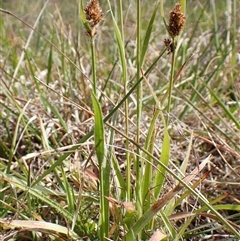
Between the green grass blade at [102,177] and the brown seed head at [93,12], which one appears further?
the green grass blade at [102,177]

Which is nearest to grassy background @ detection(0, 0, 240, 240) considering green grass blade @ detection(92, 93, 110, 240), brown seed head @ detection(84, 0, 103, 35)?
green grass blade @ detection(92, 93, 110, 240)

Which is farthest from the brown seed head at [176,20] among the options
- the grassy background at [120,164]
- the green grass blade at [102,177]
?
the green grass blade at [102,177]

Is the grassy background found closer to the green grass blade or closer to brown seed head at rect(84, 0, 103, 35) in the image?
the green grass blade

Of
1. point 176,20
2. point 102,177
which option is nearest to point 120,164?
point 102,177

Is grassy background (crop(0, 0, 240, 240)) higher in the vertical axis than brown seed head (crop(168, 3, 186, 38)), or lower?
lower

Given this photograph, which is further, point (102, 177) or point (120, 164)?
point (120, 164)

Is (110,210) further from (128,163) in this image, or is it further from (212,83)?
(212,83)

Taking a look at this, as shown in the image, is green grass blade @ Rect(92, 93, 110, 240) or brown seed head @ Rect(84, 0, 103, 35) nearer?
brown seed head @ Rect(84, 0, 103, 35)

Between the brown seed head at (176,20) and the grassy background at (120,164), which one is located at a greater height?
the brown seed head at (176,20)

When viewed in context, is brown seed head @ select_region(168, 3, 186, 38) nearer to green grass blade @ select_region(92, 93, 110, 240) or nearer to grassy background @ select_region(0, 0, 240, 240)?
grassy background @ select_region(0, 0, 240, 240)

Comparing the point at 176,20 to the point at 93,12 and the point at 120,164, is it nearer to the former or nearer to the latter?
the point at 93,12

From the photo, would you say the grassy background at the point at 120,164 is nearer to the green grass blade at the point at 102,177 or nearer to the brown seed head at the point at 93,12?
the green grass blade at the point at 102,177
